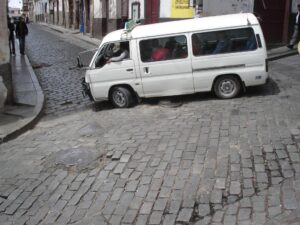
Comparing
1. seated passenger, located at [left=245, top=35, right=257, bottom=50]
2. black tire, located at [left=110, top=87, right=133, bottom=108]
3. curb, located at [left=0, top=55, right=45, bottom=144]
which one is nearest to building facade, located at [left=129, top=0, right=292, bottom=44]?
seated passenger, located at [left=245, top=35, right=257, bottom=50]

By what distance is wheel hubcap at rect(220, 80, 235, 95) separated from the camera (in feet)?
34.7

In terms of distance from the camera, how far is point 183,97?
11227 mm

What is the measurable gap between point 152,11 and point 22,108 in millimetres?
11190

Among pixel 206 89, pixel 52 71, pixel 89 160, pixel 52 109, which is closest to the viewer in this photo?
pixel 89 160

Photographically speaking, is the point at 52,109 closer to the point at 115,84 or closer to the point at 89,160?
the point at 115,84

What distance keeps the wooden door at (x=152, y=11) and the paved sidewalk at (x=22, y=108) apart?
6.87 m

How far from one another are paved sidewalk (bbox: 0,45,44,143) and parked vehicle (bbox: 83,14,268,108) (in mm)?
1977

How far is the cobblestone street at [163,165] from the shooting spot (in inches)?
228

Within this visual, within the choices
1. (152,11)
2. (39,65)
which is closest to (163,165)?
(39,65)

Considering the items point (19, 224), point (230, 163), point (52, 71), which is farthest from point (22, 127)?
point (52, 71)

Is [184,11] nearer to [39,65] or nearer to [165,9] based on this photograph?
[165,9]

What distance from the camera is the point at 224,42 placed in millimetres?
10375

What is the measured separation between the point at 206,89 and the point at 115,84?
2097mm

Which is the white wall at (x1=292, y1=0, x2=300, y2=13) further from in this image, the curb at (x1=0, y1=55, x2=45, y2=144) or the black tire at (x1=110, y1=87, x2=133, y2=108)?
the curb at (x1=0, y1=55, x2=45, y2=144)
